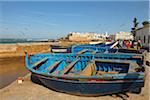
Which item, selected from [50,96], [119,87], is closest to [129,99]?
[119,87]

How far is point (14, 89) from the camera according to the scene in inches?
359

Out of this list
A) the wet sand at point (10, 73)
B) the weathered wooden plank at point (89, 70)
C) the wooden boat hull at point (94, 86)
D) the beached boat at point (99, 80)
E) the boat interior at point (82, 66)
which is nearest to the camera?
the beached boat at point (99, 80)

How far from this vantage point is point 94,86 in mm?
7148

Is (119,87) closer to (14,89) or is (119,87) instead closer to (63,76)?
(63,76)

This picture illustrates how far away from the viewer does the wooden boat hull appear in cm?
689

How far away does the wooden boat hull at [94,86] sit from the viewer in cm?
689

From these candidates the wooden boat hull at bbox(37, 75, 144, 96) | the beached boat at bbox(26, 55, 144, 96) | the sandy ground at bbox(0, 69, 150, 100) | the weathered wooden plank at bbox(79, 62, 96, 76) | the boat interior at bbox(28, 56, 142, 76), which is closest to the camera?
the beached boat at bbox(26, 55, 144, 96)

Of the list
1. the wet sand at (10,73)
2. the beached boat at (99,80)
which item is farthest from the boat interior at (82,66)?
the wet sand at (10,73)

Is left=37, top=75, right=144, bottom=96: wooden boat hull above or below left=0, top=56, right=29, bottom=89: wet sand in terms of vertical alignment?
above

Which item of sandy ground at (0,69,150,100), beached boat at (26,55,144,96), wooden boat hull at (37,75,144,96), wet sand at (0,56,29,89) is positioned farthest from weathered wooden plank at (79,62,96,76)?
wet sand at (0,56,29,89)

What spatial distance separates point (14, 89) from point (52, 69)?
6.92 feet

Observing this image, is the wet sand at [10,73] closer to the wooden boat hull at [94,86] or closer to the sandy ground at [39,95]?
the sandy ground at [39,95]

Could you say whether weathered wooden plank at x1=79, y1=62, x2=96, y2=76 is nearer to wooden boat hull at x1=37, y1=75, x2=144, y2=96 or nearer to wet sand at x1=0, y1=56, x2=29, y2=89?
wooden boat hull at x1=37, y1=75, x2=144, y2=96

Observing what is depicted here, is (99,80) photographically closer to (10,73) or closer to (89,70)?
(89,70)
